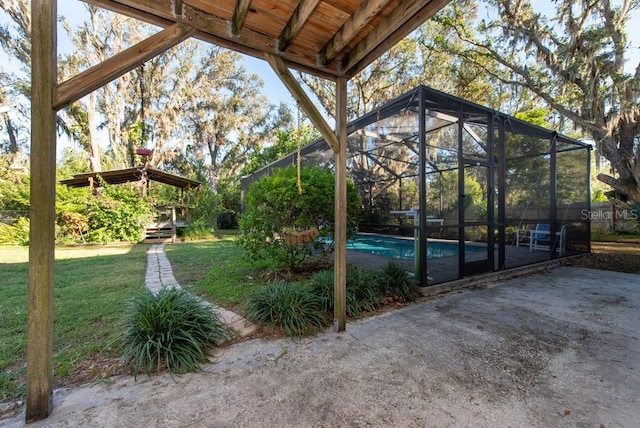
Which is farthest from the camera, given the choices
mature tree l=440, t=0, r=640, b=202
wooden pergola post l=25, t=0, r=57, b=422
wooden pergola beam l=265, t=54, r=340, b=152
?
mature tree l=440, t=0, r=640, b=202

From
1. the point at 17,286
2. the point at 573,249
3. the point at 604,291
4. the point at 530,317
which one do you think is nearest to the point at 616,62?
the point at 573,249

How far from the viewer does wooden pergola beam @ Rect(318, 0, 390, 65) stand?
1.90 metres

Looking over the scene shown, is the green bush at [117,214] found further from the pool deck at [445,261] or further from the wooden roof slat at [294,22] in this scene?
the wooden roof slat at [294,22]

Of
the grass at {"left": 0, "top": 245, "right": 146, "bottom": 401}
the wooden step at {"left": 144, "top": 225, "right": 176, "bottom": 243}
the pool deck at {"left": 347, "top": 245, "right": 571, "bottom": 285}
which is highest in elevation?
the wooden step at {"left": 144, "top": 225, "right": 176, "bottom": 243}

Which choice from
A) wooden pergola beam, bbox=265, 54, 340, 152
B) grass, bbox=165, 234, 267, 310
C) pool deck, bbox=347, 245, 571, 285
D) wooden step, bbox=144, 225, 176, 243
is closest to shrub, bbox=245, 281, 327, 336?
grass, bbox=165, 234, 267, 310

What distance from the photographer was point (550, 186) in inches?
239

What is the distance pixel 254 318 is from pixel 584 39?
34.3 feet

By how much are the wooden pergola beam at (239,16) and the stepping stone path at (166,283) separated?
7.57ft

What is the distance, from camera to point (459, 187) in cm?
436

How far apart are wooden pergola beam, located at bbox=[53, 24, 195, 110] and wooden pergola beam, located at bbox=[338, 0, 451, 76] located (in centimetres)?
136

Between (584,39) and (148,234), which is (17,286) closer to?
(148,234)

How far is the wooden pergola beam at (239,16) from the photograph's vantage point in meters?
1.88

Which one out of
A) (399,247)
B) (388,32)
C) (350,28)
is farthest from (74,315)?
(399,247)

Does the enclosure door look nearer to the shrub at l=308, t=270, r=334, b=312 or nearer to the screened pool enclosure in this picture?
the screened pool enclosure
